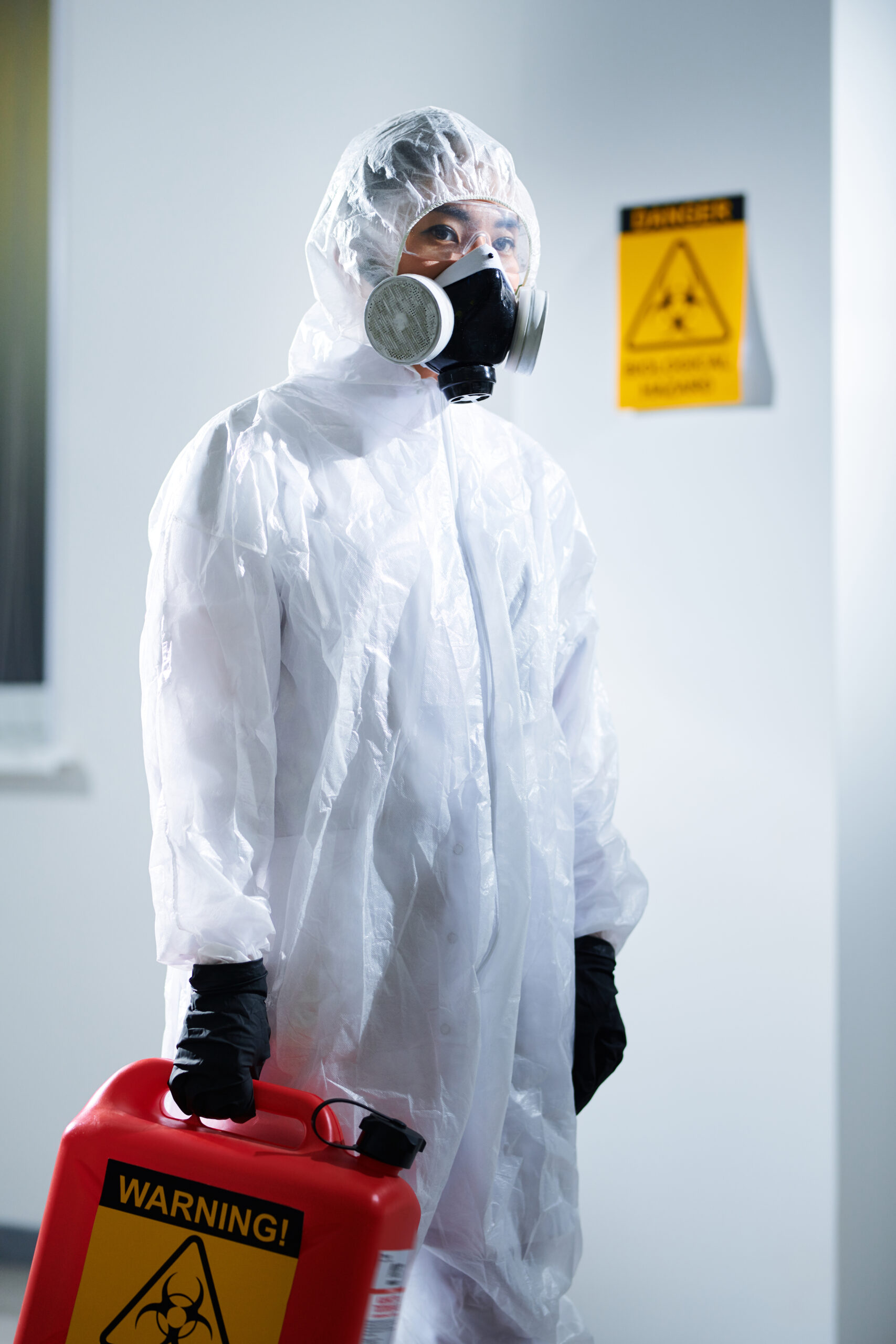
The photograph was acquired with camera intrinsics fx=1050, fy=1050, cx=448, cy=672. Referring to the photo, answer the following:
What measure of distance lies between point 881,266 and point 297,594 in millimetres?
1063

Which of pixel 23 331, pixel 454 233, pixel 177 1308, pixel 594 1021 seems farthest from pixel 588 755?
pixel 23 331

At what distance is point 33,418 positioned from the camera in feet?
6.45

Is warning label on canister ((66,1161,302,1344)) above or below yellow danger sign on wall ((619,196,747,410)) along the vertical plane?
below

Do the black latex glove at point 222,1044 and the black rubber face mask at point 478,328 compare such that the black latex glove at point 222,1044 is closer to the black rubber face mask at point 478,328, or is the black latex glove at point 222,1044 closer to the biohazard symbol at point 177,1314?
the biohazard symbol at point 177,1314

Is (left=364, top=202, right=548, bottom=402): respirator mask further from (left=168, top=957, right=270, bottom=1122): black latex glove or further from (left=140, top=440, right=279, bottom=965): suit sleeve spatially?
(left=168, top=957, right=270, bottom=1122): black latex glove

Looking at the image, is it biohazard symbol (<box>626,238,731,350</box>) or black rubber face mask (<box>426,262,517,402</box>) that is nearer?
black rubber face mask (<box>426,262,517,402</box>)

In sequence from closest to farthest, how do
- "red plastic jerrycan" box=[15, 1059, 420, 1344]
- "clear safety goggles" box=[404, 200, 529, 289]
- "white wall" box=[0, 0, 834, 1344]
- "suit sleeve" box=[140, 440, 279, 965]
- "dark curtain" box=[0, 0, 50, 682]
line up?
"red plastic jerrycan" box=[15, 1059, 420, 1344]
"suit sleeve" box=[140, 440, 279, 965]
"clear safety goggles" box=[404, 200, 529, 289]
"white wall" box=[0, 0, 834, 1344]
"dark curtain" box=[0, 0, 50, 682]

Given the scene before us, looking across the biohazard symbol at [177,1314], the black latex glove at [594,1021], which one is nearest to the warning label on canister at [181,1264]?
the biohazard symbol at [177,1314]

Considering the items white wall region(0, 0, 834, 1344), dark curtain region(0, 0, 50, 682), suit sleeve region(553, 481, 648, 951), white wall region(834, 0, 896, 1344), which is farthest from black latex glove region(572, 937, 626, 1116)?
dark curtain region(0, 0, 50, 682)

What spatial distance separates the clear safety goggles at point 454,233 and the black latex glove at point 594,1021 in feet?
2.61

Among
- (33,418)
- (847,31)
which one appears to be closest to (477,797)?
(847,31)

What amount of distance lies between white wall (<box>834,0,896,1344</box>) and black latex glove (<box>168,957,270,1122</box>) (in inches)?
34.0

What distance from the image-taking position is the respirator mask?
1040 millimetres

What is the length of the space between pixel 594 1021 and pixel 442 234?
0.91m
